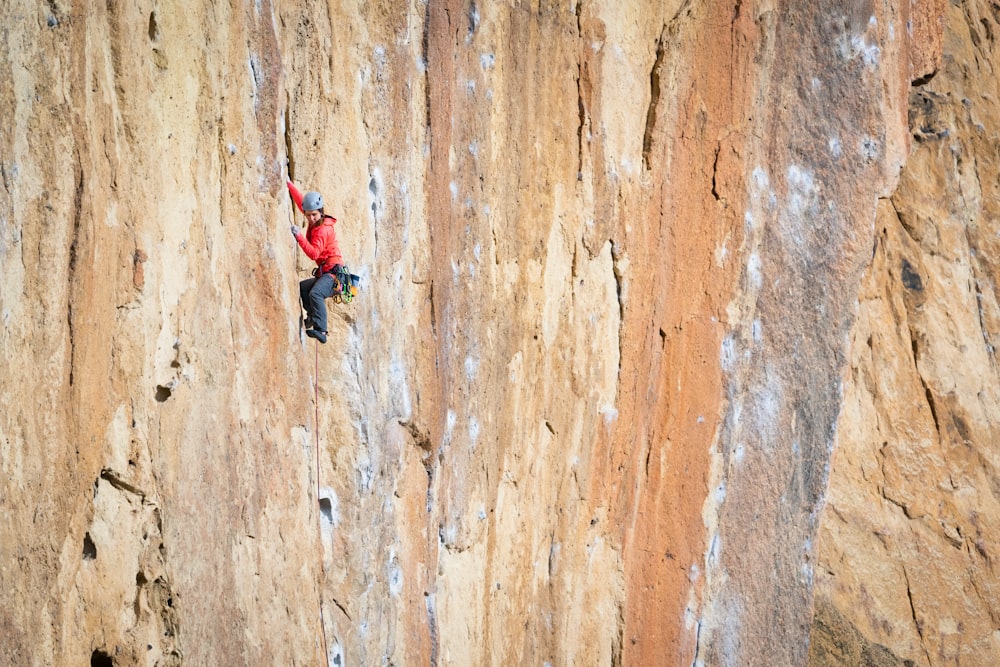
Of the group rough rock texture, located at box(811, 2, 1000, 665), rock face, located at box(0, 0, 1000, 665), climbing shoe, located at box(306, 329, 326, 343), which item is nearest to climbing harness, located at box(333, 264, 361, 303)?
climbing shoe, located at box(306, 329, 326, 343)

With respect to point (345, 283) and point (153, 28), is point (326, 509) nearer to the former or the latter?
point (345, 283)

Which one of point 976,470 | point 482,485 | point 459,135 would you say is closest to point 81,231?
point 459,135

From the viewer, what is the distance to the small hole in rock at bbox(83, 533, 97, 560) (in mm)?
4578

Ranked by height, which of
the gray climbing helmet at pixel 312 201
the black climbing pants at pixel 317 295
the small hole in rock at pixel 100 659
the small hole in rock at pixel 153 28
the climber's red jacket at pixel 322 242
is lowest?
the small hole in rock at pixel 100 659

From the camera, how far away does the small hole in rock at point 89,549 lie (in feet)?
15.0

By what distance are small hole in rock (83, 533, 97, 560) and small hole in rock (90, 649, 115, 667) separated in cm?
43

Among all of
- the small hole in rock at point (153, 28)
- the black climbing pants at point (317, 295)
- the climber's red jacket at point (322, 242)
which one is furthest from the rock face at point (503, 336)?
the climber's red jacket at point (322, 242)

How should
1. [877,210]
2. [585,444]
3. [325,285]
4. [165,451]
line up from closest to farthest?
[165,451]
[325,285]
[585,444]
[877,210]

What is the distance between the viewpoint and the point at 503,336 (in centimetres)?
666

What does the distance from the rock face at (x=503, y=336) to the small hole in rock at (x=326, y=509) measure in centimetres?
1

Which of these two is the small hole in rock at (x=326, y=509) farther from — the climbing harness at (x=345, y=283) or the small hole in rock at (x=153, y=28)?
the small hole in rock at (x=153, y=28)

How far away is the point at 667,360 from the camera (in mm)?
7574

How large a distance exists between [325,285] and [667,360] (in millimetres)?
3098

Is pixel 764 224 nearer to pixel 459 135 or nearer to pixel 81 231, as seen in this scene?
pixel 459 135
